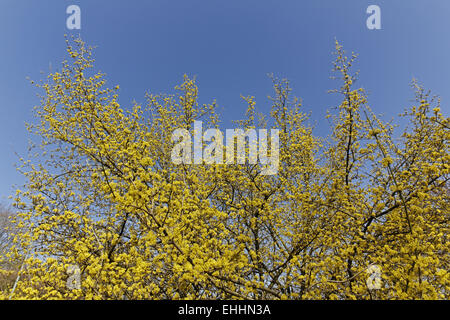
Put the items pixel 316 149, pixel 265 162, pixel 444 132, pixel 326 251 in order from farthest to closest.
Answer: pixel 316 149
pixel 265 162
pixel 326 251
pixel 444 132

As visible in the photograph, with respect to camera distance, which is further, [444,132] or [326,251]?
[326,251]

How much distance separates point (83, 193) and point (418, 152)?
8.05 meters

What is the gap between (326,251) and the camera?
4949mm

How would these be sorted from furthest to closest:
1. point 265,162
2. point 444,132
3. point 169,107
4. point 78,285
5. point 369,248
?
point 169,107
point 265,162
point 444,132
point 369,248
point 78,285

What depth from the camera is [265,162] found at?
6633 millimetres

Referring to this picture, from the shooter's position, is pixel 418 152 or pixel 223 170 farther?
pixel 223 170
